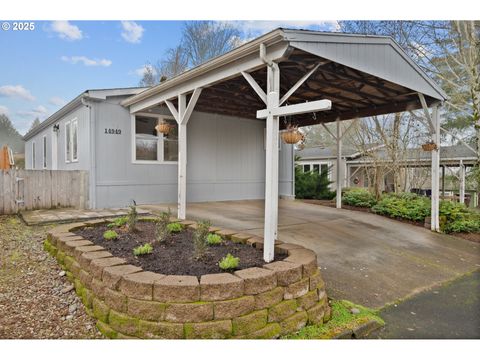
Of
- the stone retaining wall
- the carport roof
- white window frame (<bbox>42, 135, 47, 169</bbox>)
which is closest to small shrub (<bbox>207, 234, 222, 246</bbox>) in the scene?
the stone retaining wall

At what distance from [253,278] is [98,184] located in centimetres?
565

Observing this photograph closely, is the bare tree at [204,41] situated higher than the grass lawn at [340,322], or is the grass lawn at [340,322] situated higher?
the bare tree at [204,41]

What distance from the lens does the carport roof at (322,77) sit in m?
3.65

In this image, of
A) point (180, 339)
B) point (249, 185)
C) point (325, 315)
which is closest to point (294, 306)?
point (325, 315)

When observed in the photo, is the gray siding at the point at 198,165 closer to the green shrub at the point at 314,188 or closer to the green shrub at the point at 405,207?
the green shrub at the point at 314,188

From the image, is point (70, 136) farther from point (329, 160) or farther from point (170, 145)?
point (329, 160)

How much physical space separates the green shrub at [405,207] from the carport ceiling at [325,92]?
2151mm

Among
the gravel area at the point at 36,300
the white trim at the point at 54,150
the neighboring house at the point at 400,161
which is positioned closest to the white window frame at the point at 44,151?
the white trim at the point at 54,150

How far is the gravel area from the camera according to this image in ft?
7.55

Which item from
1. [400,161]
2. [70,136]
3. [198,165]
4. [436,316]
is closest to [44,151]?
[70,136]

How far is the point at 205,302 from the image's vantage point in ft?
6.82

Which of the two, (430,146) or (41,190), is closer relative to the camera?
(430,146)

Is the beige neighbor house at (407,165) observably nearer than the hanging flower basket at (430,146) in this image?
No

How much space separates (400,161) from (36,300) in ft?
34.7
